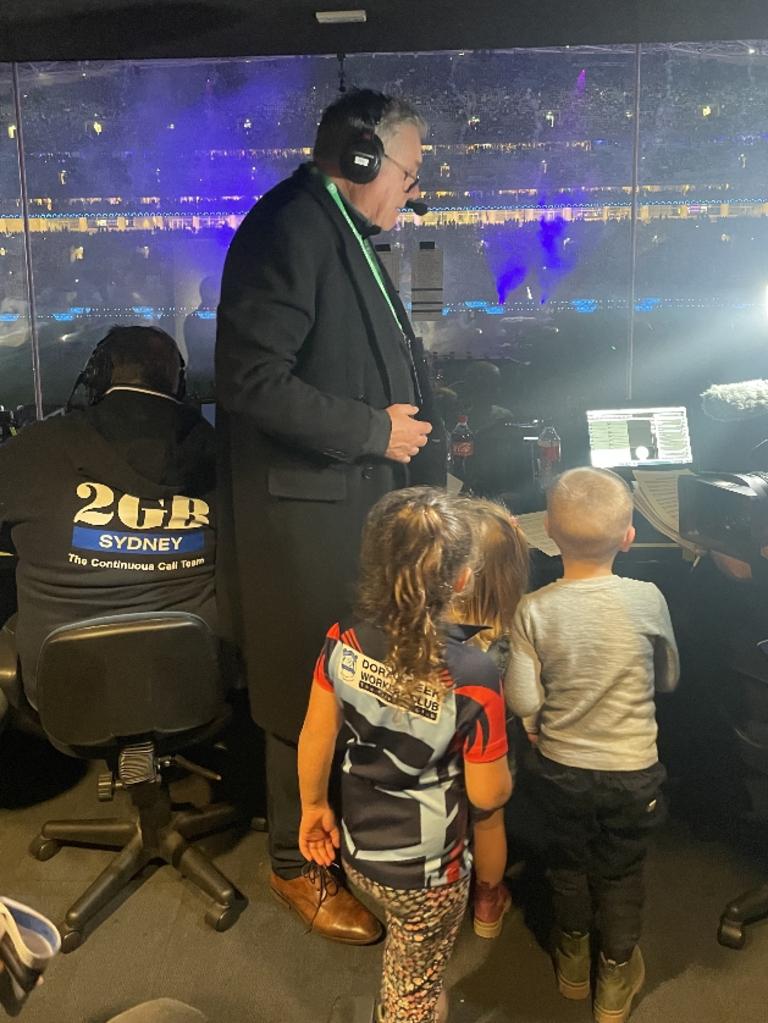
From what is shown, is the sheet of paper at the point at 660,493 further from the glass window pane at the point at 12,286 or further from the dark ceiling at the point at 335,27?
the glass window pane at the point at 12,286

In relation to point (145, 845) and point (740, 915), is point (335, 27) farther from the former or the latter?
point (740, 915)

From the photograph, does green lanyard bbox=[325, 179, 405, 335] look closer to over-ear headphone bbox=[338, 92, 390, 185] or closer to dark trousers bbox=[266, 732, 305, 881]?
over-ear headphone bbox=[338, 92, 390, 185]

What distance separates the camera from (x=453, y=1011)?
1.59 metres

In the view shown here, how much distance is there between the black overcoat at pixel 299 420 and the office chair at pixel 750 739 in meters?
0.77

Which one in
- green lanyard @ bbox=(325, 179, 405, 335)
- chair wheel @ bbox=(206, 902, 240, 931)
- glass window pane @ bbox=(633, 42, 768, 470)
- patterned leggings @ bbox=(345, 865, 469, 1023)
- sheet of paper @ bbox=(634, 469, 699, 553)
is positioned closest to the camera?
patterned leggings @ bbox=(345, 865, 469, 1023)

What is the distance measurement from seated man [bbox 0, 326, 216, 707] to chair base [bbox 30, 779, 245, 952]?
43cm

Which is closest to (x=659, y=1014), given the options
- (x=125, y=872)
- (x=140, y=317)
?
(x=125, y=872)

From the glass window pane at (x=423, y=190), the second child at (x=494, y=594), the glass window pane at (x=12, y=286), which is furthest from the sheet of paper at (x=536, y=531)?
the glass window pane at (x=12, y=286)

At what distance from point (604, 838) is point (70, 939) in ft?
3.83

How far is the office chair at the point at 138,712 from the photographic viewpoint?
1592 millimetres

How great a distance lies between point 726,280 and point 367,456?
113 inches

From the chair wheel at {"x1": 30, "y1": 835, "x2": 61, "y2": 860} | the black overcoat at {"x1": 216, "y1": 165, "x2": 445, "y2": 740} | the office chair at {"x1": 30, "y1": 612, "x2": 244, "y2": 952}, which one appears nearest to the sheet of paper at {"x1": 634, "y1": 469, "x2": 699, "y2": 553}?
the black overcoat at {"x1": 216, "y1": 165, "x2": 445, "y2": 740}

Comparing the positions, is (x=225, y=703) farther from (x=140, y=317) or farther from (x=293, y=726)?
(x=140, y=317)

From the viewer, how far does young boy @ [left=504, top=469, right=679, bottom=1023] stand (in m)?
1.48
